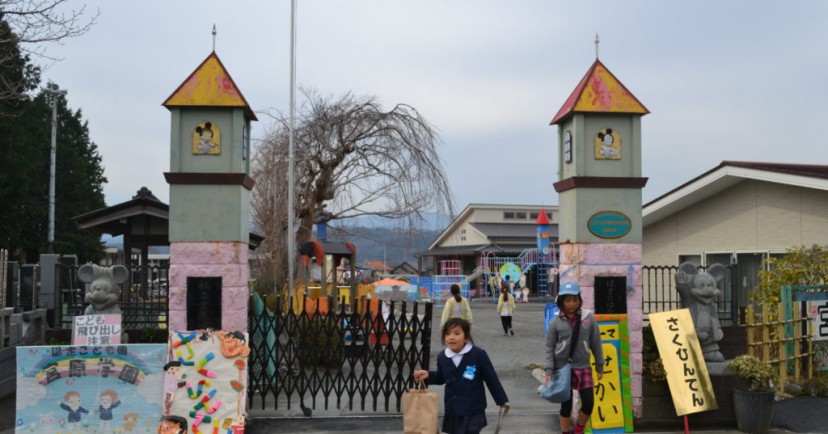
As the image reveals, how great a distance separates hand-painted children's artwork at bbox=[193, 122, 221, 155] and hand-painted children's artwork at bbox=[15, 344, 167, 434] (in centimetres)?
245

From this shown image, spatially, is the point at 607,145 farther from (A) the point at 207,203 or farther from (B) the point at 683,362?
(A) the point at 207,203

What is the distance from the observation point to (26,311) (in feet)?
42.6

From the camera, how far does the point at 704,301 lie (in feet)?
29.9

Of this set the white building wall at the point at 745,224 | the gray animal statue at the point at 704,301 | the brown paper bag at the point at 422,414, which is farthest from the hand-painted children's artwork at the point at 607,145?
the white building wall at the point at 745,224

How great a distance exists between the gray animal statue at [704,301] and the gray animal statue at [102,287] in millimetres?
7442

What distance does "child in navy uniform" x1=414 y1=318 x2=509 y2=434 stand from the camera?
5.51 m

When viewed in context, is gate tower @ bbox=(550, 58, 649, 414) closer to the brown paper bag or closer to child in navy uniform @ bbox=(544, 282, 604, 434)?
child in navy uniform @ bbox=(544, 282, 604, 434)

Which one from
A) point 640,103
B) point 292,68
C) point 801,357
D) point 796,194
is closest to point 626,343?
point 640,103

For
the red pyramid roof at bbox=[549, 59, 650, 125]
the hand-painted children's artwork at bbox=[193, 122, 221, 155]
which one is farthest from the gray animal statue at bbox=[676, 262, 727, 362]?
the hand-painted children's artwork at bbox=[193, 122, 221, 155]

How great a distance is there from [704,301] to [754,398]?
55.9 inches

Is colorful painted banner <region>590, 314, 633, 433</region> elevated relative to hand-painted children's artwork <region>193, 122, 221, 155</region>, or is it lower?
lower

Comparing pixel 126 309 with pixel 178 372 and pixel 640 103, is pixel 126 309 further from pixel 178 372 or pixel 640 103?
pixel 640 103

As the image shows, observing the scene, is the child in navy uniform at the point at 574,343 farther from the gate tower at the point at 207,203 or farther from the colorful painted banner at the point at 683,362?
the gate tower at the point at 207,203

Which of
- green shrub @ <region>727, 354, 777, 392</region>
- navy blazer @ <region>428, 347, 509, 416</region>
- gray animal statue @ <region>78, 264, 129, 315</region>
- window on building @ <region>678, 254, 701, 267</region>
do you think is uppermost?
window on building @ <region>678, 254, 701, 267</region>
